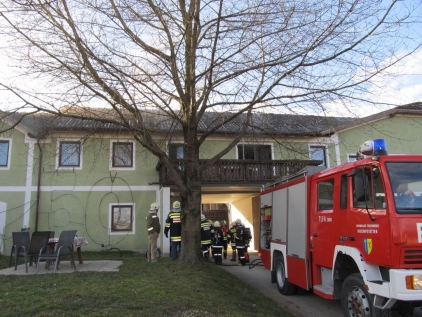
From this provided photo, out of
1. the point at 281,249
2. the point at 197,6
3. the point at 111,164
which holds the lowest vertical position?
the point at 281,249

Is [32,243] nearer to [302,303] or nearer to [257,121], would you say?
[302,303]

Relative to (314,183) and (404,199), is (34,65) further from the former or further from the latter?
(404,199)

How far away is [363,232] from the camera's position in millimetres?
5027

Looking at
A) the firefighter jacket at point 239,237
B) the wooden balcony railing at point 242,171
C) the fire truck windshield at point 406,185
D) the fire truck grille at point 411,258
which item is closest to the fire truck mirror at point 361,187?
the fire truck windshield at point 406,185

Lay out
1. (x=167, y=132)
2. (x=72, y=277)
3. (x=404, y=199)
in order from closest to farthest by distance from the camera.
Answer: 1. (x=404, y=199)
2. (x=72, y=277)
3. (x=167, y=132)

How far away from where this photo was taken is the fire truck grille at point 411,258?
436 cm

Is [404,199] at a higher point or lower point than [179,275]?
higher

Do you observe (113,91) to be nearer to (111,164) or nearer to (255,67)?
(255,67)

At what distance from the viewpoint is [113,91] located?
8312mm

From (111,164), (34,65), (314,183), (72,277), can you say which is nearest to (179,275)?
(72,277)


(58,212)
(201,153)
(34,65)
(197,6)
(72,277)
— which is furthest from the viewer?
(201,153)

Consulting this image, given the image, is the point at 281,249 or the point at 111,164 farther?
the point at 111,164

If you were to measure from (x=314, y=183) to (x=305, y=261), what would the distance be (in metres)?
1.44

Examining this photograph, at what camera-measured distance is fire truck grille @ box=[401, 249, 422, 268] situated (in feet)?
14.3
